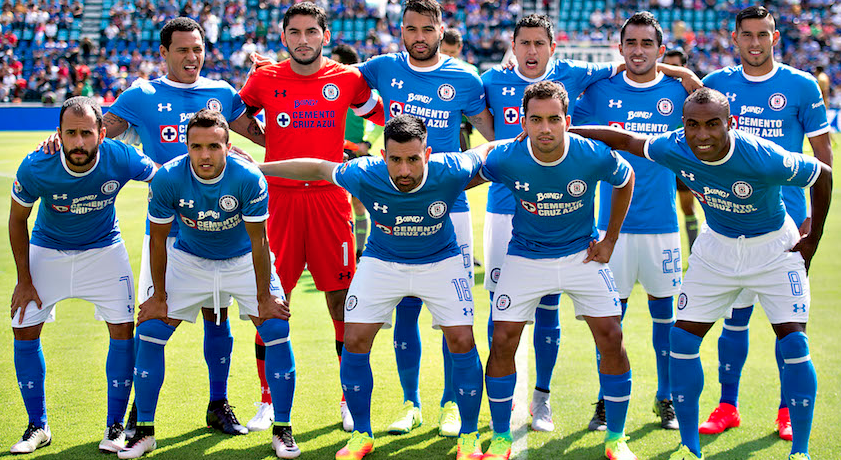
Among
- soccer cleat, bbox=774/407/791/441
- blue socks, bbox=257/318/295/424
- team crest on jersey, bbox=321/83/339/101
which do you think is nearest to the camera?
blue socks, bbox=257/318/295/424

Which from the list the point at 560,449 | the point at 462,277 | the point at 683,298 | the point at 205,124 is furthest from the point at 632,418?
the point at 205,124

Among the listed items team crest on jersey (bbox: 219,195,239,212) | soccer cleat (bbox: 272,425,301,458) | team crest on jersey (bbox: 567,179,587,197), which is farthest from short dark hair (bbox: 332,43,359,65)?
soccer cleat (bbox: 272,425,301,458)

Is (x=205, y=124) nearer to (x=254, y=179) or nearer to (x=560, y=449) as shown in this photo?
(x=254, y=179)

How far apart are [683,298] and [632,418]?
3.69 feet

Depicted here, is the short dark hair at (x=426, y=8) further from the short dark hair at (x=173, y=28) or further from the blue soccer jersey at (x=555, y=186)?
the short dark hair at (x=173, y=28)

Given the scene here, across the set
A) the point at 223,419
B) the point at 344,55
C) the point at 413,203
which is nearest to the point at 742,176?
the point at 413,203

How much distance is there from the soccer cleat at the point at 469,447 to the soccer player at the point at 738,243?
1138 millimetres

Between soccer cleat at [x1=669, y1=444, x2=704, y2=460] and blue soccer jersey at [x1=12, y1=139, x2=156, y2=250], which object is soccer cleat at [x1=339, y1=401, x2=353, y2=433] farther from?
soccer cleat at [x1=669, y1=444, x2=704, y2=460]

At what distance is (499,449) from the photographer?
4812 mm

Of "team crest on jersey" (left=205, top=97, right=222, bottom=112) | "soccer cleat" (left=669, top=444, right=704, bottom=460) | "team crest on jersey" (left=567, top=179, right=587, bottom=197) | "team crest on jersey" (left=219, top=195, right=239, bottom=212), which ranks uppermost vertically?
"team crest on jersey" (left=205, top=97, right=222, bottom=112)

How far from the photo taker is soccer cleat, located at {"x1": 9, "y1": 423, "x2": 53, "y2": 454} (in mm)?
4887

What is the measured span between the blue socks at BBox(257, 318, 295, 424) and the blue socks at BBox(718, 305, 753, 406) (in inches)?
112

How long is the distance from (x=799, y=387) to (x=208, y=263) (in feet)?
11.6

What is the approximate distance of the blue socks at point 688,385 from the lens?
4758 mm
